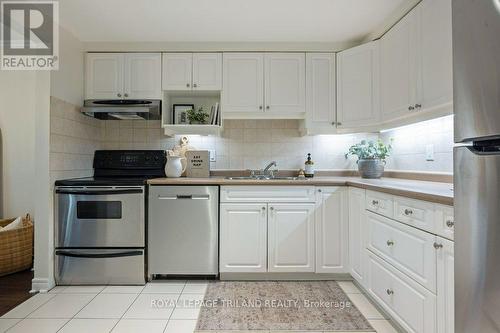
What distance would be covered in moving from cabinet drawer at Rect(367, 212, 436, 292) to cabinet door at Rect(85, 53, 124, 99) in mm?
2613

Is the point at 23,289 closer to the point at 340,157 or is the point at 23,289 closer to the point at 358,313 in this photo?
the point at 358,313

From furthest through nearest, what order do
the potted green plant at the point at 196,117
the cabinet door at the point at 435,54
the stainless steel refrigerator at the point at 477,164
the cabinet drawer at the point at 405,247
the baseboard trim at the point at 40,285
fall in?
the potted green plant at the point at 196,117
the baseboard trim at the point at 40,285
the cabinet door at the point at 435,54
the cabinet drawer at the point at 405,247
the stainless steel refrigerator at the point at 477,164

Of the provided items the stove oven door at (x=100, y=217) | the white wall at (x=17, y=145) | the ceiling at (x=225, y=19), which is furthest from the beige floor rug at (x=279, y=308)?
the white wall at (x=17, y=145)

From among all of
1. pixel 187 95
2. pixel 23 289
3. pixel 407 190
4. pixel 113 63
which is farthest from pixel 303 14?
pixel 23 289

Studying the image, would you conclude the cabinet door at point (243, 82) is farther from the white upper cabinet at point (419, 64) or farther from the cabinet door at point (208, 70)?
the white upper cabinet at point (419, 64)

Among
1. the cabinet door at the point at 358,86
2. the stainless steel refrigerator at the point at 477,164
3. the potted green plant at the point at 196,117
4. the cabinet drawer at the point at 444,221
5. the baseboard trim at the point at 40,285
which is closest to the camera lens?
the stainless steel refrigerator at the point at 477,164

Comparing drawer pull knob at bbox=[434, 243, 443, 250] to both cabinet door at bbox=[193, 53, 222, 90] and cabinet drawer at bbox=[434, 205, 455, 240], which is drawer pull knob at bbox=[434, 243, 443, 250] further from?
cabinet door at bbox=[193, 53, 222, 90]

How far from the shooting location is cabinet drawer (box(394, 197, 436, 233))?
1.39 meters

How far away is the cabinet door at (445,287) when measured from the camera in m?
1.24

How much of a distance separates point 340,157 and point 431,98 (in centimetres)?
129

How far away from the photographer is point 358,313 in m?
1.95

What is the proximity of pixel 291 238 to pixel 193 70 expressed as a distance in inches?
73.9

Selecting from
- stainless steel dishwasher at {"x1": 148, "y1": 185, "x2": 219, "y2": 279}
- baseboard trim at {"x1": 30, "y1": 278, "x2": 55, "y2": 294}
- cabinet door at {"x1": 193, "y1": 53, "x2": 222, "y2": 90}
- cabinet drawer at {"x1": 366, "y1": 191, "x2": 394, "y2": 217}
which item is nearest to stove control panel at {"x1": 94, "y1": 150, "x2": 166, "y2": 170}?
stainless steel dishwasher at {"x1": 148, "y1": 185, "x2": 219, "y2": 279}

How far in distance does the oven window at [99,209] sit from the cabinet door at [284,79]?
1.67 meters
